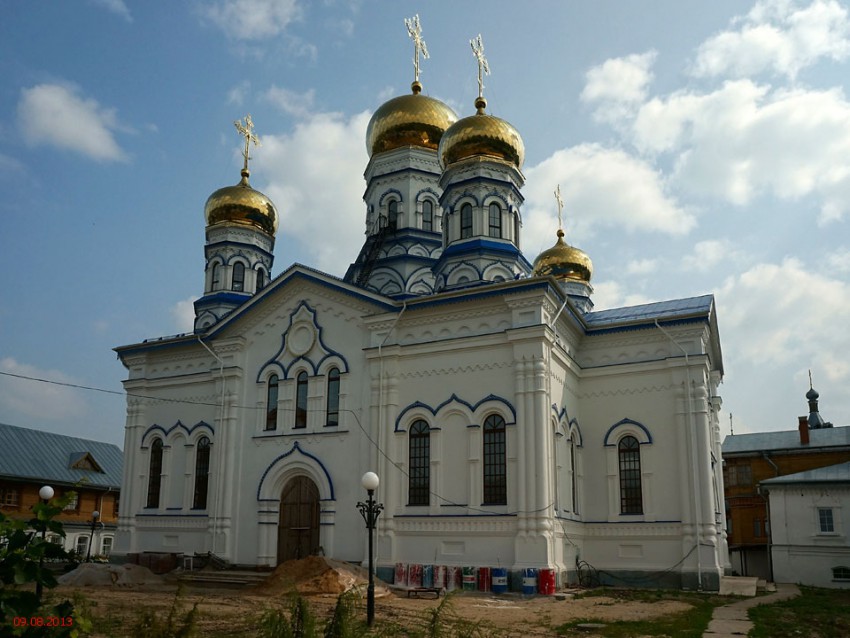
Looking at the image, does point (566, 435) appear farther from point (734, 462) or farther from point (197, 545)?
point (734, 462)

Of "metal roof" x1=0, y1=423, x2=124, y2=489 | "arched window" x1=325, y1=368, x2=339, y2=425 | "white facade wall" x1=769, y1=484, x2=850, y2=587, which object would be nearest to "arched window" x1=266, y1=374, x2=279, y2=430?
"arched window" x1=325, y1=368, x2=339, y2=425

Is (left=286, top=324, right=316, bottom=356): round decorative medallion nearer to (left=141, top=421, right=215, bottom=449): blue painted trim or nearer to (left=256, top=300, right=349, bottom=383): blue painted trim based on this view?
(left=256, top=300, right=349, bottom=383): blue painted trim

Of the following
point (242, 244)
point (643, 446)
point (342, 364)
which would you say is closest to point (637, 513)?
point (643, 446)

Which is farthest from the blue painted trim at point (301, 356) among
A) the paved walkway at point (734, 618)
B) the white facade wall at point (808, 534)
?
the white facade wall at point (808, 534)

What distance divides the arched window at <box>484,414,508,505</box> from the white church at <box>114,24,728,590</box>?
0.14ft

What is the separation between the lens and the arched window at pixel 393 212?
80.9 feet

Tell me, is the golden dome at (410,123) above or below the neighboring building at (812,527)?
above

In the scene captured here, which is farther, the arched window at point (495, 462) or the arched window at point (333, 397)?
the arched window at point (333, 397)

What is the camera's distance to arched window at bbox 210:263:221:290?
2556 cm

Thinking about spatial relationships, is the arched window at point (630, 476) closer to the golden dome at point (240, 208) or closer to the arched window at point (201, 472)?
the arched window at point (201, 472)

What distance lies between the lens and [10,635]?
391 centimetres

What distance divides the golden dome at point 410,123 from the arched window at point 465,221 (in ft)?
14.6

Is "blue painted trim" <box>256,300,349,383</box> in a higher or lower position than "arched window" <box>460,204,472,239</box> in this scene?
lower

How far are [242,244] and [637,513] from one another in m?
14.7
